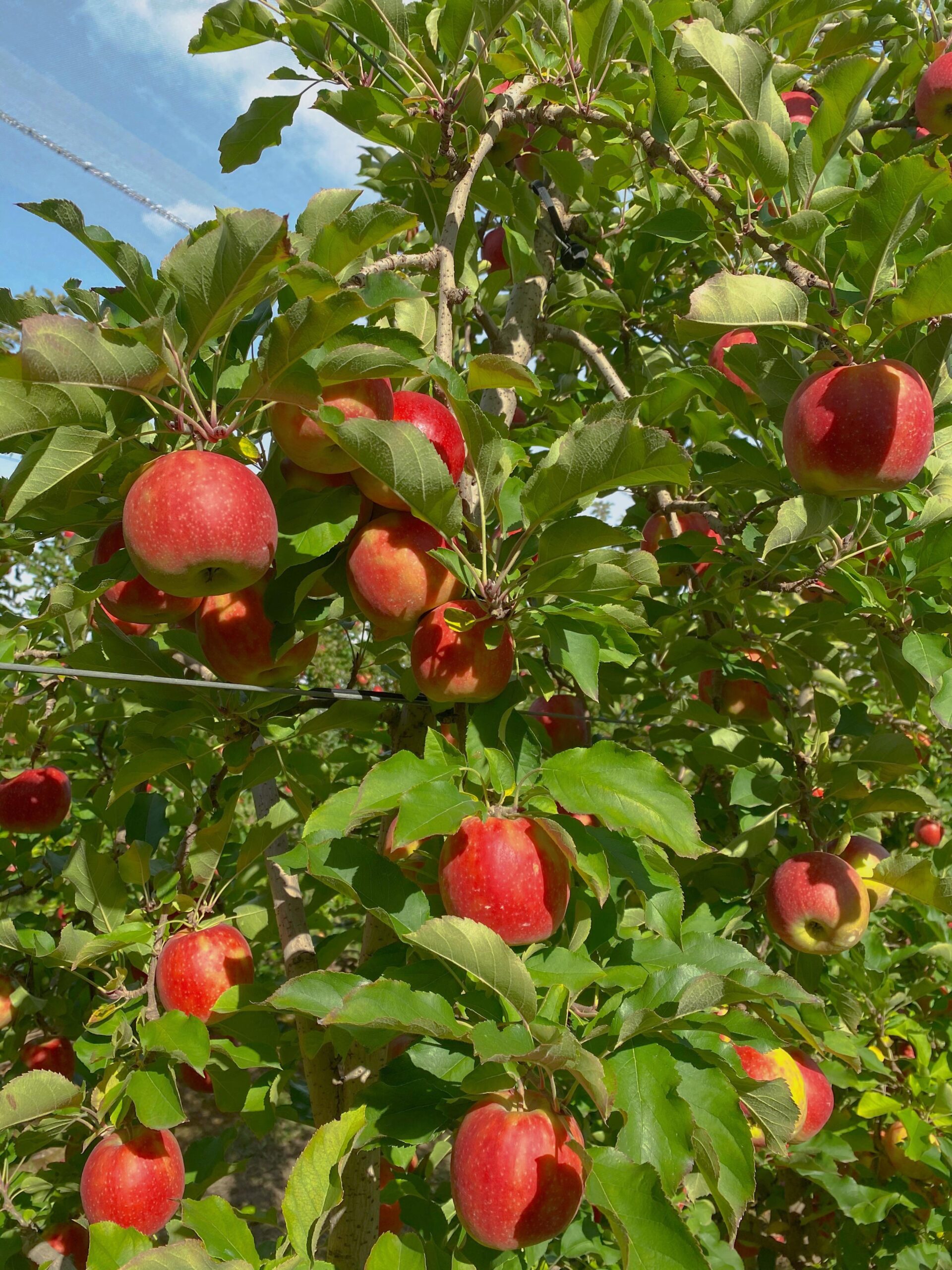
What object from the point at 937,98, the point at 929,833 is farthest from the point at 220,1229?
the point at 929,833

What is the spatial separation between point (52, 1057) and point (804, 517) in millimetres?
2277

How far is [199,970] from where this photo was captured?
158 centimetres

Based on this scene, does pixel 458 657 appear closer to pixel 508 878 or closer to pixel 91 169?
pixel 508 878

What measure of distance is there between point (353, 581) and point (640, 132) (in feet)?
3.03

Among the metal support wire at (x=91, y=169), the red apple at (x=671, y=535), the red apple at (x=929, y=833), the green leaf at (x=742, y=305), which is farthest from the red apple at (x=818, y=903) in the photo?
the metal support wire at (x=91, y=169)

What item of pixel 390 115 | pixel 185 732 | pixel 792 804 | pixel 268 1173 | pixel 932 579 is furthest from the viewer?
pixel 268 1173

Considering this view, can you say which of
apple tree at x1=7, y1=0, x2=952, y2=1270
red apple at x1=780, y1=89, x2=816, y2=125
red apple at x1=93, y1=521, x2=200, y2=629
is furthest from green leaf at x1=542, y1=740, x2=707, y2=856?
red apple at x1=780, y1=89, x2=816, y2=125

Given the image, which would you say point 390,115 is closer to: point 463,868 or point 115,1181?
point 463,868

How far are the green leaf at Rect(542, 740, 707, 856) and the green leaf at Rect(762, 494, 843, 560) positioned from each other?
37cm

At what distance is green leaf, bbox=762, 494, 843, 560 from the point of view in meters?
1.24

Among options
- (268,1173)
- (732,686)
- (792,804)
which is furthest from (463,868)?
(268,1173)

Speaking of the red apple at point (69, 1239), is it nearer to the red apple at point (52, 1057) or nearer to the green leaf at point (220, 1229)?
the red apple at point (52, 1057)

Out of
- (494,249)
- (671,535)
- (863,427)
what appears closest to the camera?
(863,427)

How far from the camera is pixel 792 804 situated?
6.48 feet
